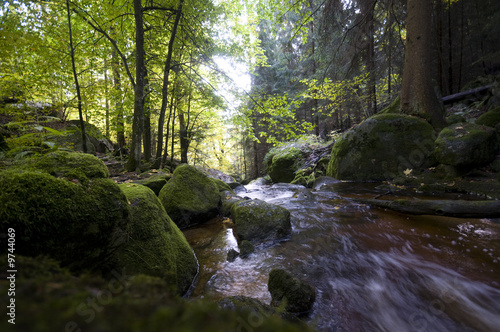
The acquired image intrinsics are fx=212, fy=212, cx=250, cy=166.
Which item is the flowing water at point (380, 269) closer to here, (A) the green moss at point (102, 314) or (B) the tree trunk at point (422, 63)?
(A) the green moss at point (102, 314)

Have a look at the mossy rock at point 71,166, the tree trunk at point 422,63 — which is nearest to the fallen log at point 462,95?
the tree trunk at point 422,63

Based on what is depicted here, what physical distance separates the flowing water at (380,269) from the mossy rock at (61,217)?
4.44 ft

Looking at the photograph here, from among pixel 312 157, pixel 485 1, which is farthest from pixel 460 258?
pixel 485 1

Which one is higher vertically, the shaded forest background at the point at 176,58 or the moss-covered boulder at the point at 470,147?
the shaded forest background at the point at 176,58

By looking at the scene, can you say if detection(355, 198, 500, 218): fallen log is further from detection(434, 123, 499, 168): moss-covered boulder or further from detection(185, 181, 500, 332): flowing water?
detection(434, 123, 499, 168): moss-covered boulder

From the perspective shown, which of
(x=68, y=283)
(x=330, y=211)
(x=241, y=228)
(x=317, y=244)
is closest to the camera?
(x=68, y=283)

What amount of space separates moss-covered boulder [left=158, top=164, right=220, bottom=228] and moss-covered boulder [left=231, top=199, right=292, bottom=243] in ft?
3.96

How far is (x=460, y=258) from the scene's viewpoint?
2877 millimetres

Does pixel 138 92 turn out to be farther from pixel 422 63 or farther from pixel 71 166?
pixel 422 63

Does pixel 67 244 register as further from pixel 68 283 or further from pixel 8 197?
pixel 68 283

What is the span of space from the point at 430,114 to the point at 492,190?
386cm

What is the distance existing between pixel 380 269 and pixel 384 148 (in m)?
5.85

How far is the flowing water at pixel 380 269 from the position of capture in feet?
7.06

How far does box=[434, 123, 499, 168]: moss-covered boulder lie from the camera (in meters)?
5.52
